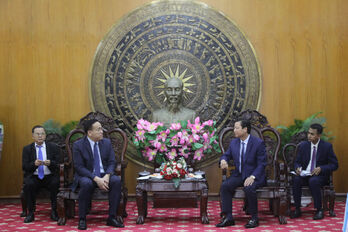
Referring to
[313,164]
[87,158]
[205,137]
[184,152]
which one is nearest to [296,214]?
[313,164]

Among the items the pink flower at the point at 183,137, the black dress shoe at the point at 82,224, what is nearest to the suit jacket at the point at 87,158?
the black dress shoe at the point at 82,224

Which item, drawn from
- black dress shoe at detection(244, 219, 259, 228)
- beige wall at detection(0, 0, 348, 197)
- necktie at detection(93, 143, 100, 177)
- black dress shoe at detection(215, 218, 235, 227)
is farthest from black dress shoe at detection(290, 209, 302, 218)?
necktie at detection(93, 143, 100, 177)

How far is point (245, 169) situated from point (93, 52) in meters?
2.68

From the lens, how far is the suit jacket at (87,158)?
5.26 metres

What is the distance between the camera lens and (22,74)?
666 centimetres

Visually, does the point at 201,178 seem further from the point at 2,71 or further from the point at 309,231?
the point at 2,71

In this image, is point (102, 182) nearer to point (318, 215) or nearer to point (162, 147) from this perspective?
point (162, 147)

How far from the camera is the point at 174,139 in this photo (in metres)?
5.84

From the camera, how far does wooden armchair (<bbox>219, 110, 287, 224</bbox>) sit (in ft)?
16.9

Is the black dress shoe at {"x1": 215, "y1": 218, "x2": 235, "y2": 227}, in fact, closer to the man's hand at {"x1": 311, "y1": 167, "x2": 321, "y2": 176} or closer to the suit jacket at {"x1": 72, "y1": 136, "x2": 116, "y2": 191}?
the man's hand at {"x1": 311, "y1": 167, "x2": 321, "y2": 176}

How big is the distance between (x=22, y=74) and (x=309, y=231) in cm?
419

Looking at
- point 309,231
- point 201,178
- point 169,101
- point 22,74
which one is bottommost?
point 309,231

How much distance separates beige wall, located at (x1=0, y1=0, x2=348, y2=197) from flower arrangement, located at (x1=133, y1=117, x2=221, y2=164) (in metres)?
0.74

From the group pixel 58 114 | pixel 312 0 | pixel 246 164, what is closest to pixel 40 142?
pixel 58 114
